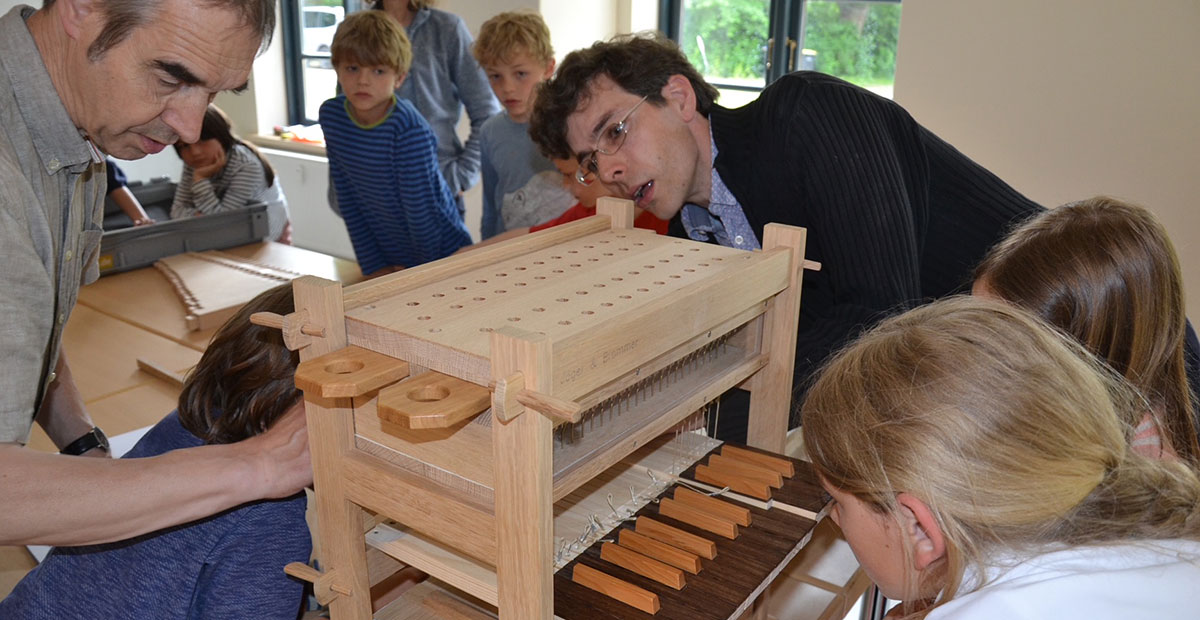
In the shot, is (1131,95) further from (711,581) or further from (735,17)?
(711,581)

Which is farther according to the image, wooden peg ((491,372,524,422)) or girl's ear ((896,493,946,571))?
girl's ear ((896,493,946,571))

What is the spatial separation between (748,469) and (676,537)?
8.6 inches

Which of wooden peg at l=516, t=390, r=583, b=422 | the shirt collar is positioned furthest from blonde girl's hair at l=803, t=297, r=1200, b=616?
the shirt collar

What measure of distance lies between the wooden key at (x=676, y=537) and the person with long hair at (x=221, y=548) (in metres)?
0.53

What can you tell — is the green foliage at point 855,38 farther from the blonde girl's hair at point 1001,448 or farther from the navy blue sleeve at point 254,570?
the navy blue sleeve at point 254,570

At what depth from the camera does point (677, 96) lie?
5.68ft

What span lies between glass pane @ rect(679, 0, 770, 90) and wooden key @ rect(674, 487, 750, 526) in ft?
11.2

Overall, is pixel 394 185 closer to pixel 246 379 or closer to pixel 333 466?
pixel 246 379

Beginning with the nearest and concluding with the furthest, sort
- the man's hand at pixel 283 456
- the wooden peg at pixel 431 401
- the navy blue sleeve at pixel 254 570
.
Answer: the wooden peg at pixel 431 401
the man's hand at pixel 283 456
the navy blue sleeve at pixel 254 570

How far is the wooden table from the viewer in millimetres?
2041

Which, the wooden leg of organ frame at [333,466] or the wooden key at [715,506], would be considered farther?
the wooden key at [715,506]

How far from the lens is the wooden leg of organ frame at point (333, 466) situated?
3.28 ft

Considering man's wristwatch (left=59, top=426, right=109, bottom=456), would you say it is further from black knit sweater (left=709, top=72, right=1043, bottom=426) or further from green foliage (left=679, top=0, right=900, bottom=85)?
green foliage (left=679, top=0, right=900, bottom=85)

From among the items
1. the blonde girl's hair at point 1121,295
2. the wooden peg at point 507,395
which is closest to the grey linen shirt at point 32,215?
the wooden peg at point 507,395
